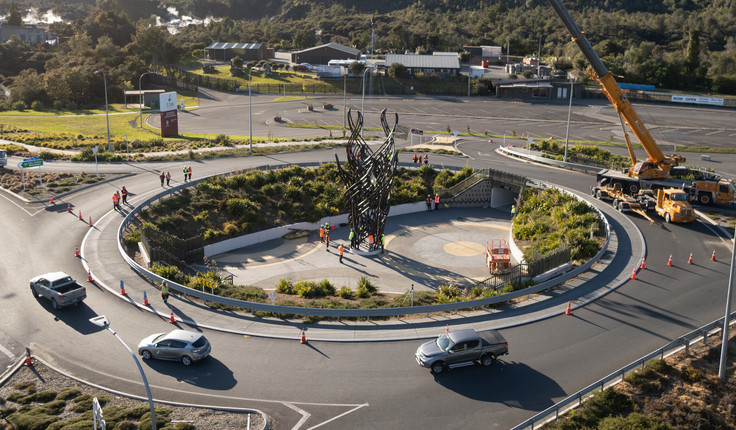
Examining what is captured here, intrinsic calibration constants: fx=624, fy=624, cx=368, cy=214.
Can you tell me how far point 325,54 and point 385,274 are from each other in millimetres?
100922

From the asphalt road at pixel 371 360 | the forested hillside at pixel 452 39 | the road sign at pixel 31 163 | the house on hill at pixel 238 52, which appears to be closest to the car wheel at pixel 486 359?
the asphalt road at pixel 371 360

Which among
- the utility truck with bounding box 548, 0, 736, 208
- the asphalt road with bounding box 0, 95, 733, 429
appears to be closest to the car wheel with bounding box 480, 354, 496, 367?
the asphalt road with bounding box 0, 95, 733, 429

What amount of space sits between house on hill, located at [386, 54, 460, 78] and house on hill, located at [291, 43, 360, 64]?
15.1m

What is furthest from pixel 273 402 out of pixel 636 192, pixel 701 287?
pixel 636 192

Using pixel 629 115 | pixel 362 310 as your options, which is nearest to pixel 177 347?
pixel 362 310

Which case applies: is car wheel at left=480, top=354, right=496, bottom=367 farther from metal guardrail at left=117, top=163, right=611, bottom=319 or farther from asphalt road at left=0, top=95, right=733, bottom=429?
metal guardrail at left=117, top=163, right=611, bottom=319

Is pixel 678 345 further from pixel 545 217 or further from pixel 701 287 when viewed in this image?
pixel 545 217

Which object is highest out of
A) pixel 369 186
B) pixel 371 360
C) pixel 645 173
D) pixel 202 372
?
pixel 645 173

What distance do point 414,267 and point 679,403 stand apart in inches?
802

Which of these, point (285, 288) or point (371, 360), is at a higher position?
point (371, 360)

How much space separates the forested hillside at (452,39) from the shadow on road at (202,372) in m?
89.5

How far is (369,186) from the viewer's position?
4272cm

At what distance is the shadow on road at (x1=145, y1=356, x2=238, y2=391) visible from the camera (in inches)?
942

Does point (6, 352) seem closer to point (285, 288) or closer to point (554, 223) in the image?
point (285, 288)
